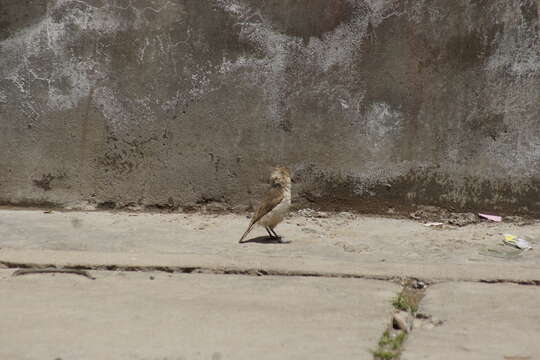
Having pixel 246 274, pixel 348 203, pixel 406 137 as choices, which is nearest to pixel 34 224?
pixel 246 274

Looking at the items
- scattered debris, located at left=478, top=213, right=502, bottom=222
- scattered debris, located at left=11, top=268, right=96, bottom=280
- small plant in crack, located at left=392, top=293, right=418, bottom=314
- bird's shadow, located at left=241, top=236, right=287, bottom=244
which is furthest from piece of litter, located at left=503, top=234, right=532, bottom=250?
scattered debris, located at left=11, top=268, right=96, bottom=280

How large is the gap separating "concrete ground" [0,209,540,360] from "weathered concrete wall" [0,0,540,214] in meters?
0.31

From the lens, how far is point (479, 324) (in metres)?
3.85

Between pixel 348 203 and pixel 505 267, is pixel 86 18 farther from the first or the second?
pixel 505 267

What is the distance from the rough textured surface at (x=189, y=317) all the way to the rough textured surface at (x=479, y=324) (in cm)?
24

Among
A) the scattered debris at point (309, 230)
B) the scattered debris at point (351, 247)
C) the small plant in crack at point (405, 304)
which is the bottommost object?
the small plant in crack at point (405, 304)

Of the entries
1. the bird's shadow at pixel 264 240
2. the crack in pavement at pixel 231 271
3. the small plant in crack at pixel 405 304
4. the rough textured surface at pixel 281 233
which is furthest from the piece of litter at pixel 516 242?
the bird's shadow at pixel 264 240

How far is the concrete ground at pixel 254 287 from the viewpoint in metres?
3.58

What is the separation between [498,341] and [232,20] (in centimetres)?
377

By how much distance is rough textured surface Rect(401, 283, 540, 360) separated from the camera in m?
3.47

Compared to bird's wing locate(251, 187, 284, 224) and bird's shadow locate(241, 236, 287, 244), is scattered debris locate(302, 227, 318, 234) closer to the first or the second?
bird's shadow locate(241, 236, 287, 244)

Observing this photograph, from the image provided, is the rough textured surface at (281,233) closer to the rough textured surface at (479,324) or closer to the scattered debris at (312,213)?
the scattered debris at (312,213)

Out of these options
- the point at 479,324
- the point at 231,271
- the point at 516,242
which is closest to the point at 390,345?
the point at 479,324

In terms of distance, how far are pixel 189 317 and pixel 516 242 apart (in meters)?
2.82
